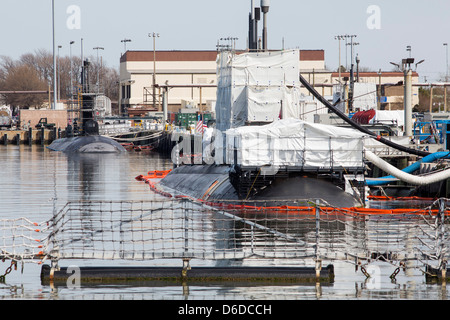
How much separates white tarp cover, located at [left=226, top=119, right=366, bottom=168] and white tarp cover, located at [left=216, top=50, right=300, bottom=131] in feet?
25.1

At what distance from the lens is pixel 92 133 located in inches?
3319

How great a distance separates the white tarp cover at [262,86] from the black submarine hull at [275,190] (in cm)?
277

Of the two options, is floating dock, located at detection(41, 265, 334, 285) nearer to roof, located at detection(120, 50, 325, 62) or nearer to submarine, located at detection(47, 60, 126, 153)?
submarine, located at detection(47, 60, 126, 153)

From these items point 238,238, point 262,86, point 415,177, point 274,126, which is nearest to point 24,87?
point 262,86

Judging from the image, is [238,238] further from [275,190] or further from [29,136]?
[29,136]

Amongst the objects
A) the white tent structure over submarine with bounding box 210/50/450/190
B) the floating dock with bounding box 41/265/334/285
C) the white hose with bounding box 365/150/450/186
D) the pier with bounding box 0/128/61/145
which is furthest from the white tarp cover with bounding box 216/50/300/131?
the pier with bounding box 0/128/61/145

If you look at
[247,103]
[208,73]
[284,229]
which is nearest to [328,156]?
[284,229]

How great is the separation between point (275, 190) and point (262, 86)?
9.14 meters

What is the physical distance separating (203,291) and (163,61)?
384 feet

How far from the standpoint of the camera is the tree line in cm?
16225

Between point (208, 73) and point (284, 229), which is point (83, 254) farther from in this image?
point (208, 73)

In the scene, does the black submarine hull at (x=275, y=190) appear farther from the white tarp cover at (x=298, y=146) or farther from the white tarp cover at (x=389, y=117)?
the white tarp cover at (x=389, y=117)

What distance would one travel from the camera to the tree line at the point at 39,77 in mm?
162250
